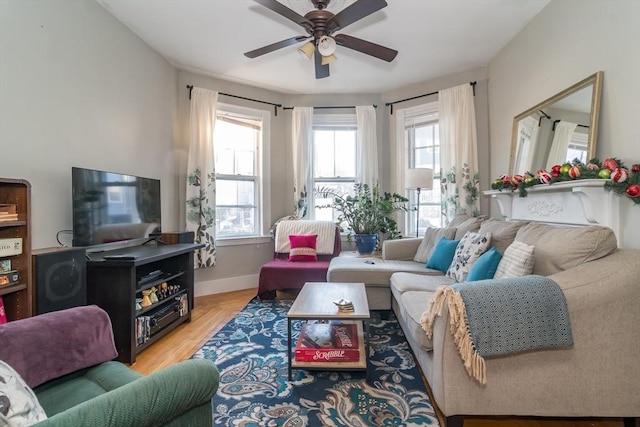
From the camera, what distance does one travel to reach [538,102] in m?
2.80

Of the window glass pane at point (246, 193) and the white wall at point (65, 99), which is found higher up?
the white wall at point (65, 99)

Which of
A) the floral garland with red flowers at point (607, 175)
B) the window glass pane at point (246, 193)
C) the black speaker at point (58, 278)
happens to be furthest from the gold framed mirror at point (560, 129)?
the black speaker at point (58, 278)

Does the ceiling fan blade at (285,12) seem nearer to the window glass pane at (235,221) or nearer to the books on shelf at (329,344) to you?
the books on shelf at (329,344)

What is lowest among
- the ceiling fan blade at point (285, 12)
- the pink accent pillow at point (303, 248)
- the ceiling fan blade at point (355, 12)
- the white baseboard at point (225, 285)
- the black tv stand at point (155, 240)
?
the white baseboard at point (225, 285)

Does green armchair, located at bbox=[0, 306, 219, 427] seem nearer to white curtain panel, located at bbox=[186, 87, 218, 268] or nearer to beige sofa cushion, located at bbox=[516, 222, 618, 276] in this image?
beige sofa cushion, located at bbox=[516, 222, 618, 276]

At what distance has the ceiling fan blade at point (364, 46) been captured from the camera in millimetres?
2350

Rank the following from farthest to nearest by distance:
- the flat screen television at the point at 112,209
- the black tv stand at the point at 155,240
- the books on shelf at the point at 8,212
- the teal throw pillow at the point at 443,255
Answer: the black tv stand at the point at 155,240 < the teal throw pillow at the point at 443,255 < the flat screen television at the point at 112,209 < the books on shelf at the point at 8,212

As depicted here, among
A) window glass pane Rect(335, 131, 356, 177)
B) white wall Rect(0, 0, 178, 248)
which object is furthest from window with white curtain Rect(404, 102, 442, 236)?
white wall Rect(0, 0, 178, 248)

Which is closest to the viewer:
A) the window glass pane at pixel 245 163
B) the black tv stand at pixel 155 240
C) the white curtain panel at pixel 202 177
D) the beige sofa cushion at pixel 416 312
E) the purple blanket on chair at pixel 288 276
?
the beige sofa cushion at pixel 416 312

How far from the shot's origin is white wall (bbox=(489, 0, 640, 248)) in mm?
1883

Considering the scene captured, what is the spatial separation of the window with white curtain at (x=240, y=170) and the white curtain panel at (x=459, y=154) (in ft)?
7.65

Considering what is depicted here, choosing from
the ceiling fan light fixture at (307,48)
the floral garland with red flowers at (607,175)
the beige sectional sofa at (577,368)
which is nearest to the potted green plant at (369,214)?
the floral garland with red flowers at (607,175)

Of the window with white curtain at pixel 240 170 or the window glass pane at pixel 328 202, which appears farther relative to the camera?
the window glass pane at pixel 328 202

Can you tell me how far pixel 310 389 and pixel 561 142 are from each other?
2.46 meters
